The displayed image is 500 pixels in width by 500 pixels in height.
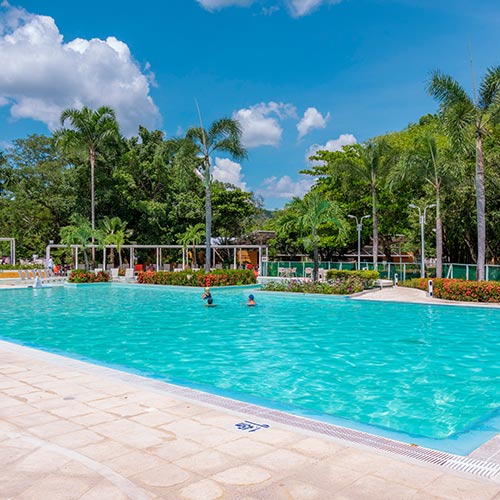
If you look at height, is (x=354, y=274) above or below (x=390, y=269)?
below

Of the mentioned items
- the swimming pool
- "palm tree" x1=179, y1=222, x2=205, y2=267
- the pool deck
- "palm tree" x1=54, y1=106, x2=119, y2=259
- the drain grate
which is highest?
"palm tree" x1=54, y1=106, x2=119, y2=259

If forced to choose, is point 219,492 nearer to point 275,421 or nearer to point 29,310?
point 275,421

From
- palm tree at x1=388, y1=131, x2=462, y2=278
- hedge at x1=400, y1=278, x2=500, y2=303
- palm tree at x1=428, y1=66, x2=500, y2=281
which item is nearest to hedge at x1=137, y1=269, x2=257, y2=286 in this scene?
palm tree at x1=388, y1=131, x2=462, y2=278

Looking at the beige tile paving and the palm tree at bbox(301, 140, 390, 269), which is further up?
the palm tree at bbox(301, 140, 390, 269)

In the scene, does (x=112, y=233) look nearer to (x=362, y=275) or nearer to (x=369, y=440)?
(x=362, y=275)

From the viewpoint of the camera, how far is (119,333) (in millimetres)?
14188

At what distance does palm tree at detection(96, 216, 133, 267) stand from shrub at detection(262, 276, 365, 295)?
1639 cm

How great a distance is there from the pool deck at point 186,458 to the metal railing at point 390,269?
22004 millimetres

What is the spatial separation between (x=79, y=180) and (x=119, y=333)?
107 feet

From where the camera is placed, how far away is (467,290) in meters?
20.4

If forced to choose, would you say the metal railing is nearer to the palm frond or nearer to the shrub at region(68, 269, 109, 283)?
the palm frond

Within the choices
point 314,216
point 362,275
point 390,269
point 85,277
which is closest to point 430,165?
point 390,269

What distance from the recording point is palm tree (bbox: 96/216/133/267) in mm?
37338

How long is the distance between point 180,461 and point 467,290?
18.8 meters
